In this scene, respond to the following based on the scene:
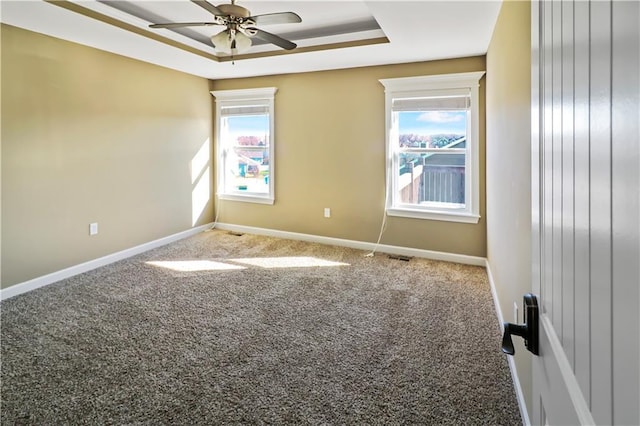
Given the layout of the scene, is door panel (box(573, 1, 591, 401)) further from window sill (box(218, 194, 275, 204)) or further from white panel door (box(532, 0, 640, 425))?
window sill (box(218, 194, 275, 204))

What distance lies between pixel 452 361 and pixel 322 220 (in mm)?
3163

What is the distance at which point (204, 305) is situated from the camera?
331 centimetres

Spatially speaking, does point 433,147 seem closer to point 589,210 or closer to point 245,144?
point 245,144

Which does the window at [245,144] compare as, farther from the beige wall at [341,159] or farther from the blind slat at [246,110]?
the beige wall at [341,159]

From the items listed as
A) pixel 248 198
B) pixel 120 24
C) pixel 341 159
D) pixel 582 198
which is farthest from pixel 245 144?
pixel 582 198

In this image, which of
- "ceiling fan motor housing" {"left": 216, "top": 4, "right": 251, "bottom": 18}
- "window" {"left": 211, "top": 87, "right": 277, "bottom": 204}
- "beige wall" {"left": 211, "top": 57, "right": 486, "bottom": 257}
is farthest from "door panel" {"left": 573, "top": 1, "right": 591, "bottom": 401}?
"window" {"left": 211, "top": 87, "right": 277, "bottom": 204}

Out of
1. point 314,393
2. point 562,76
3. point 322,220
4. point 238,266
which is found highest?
point 562,76

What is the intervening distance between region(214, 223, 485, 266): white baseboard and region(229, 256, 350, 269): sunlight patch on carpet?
69 centimetres

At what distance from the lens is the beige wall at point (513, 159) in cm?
193

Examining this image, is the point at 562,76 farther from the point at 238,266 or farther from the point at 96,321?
the point at 238,266

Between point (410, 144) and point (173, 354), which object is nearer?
point (173, 354)

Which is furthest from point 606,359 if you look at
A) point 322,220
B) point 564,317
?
point 322,220

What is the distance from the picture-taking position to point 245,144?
19.6ft

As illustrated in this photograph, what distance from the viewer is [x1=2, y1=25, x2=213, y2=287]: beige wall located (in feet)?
11.5
